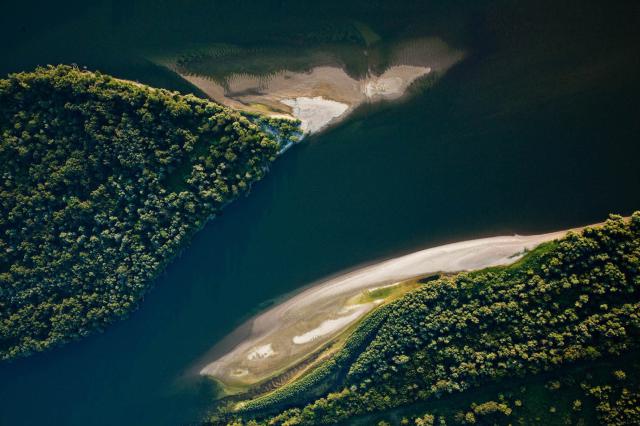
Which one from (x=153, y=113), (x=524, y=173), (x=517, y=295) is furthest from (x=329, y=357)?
(x=153, y=113)

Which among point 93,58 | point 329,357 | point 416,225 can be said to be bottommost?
point 329,357

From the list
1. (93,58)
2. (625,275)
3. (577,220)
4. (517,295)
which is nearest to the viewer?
(625,275)

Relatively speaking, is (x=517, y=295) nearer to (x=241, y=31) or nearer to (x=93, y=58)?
(x=241, y=31)

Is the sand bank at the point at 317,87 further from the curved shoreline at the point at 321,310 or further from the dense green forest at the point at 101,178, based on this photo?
the curved shoreline at the point at 321,310

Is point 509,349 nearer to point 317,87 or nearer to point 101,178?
point 317,87

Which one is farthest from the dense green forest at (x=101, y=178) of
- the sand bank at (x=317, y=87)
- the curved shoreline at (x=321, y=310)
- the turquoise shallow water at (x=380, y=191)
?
the curved shoreline at (x=321, y=310)

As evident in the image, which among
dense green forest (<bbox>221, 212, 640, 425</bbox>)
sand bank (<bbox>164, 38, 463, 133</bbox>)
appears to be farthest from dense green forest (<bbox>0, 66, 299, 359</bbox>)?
dense green forest (<bbox>221, 212, 640, 425</bbox>)

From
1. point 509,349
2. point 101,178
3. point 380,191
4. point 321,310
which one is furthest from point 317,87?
point 509,349
